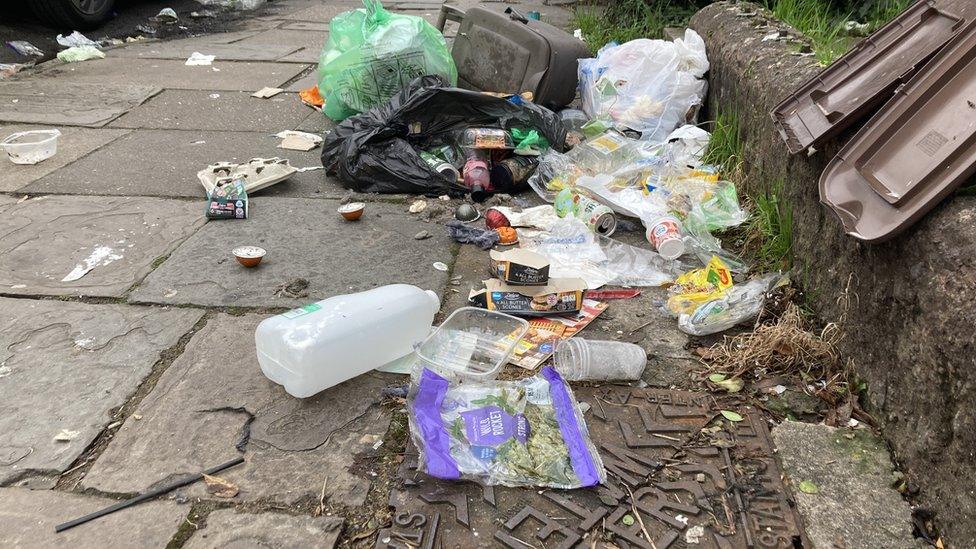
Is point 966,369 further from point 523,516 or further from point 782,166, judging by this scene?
point 782,166

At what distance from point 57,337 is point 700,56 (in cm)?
390

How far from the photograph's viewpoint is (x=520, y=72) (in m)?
4.70

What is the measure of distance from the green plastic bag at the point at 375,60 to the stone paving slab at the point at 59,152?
1512 millimetres

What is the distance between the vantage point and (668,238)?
9.89 feet

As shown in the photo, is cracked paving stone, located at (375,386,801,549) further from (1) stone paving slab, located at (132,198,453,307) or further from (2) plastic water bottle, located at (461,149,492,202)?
(2) plastic water bottle, located at (461,149,492,202)

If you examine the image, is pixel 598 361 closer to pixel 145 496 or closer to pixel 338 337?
pixel 338 337

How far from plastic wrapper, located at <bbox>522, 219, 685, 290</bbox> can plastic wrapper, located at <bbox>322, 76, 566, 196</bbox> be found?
781 mm

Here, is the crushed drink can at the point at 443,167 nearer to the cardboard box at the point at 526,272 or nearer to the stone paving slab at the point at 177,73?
the cardboard box at the point at 526,272

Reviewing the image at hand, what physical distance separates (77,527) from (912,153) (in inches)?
100

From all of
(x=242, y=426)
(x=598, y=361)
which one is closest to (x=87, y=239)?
(x=242, y=426)

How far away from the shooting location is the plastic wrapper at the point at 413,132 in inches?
149

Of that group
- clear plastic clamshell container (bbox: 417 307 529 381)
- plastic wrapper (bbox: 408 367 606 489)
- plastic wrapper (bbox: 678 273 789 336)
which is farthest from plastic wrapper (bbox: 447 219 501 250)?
plastic wrapper (bbox: 408 367 606 489)

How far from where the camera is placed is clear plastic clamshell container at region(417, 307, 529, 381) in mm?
2244

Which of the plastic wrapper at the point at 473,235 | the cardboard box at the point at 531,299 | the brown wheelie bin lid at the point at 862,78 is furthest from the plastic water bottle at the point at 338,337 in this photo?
the brown wheelie bin lid at the point at 862,78
